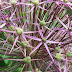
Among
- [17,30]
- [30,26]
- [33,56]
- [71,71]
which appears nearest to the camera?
[17,30]

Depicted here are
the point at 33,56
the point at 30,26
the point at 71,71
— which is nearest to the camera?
the point at 71,71

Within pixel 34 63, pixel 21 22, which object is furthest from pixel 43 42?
pixel 21 22

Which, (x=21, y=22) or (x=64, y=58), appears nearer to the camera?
(x=64, y=58)

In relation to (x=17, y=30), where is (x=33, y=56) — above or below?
below

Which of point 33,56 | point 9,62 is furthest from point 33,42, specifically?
point 9,62

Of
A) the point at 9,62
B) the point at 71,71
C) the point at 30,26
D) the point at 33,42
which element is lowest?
the point at 71,71

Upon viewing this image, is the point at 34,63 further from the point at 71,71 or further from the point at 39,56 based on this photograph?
the point at 71,71

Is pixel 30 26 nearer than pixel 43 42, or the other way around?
pixel 43 42

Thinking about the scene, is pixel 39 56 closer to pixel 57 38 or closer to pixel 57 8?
pixel 57 38

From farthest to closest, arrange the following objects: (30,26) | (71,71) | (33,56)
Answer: (30,26), (33,56), (71,71)
